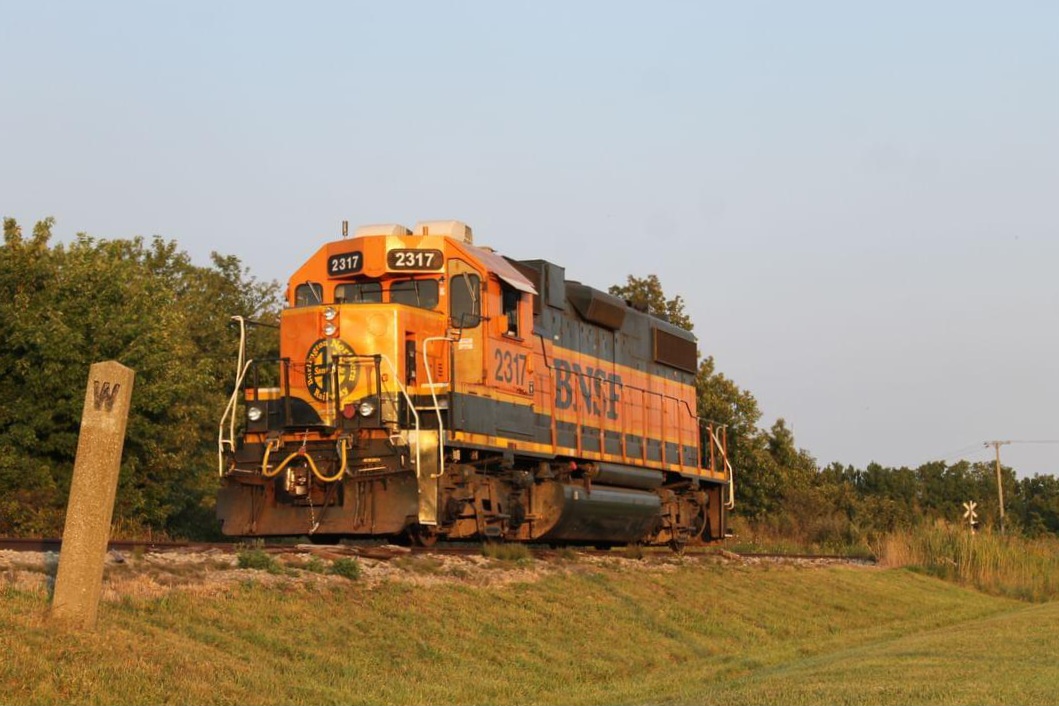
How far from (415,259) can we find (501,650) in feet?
23.0

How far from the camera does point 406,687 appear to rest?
Answer: 10.1 meters

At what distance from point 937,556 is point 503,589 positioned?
16871 millimetres

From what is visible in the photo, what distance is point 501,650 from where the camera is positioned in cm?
1205

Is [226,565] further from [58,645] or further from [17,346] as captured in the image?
[17,346]

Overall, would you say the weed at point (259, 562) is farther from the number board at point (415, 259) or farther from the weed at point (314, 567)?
the number board at point (415, 259)

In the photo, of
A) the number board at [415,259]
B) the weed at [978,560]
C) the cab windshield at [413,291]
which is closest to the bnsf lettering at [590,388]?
the cab windshield at [413,291]

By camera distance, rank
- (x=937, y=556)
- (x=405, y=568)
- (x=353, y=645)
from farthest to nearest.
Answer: (x=937, y=556), (x=405, y=568), (x=353, y=645)

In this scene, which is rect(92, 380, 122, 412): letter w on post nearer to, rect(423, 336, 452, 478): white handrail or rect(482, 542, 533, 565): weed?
rect(423, 336, 452, 478): white handrail

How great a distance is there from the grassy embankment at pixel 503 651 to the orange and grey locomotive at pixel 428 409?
1827 mm

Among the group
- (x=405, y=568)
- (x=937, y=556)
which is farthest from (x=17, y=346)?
(x=937, y=556)

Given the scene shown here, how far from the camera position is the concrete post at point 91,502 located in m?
8.76

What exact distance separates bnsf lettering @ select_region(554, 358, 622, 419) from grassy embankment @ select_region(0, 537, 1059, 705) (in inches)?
138

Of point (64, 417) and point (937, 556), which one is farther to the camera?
point (937, 556)

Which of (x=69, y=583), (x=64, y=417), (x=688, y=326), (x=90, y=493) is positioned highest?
(x=688, y=326)
